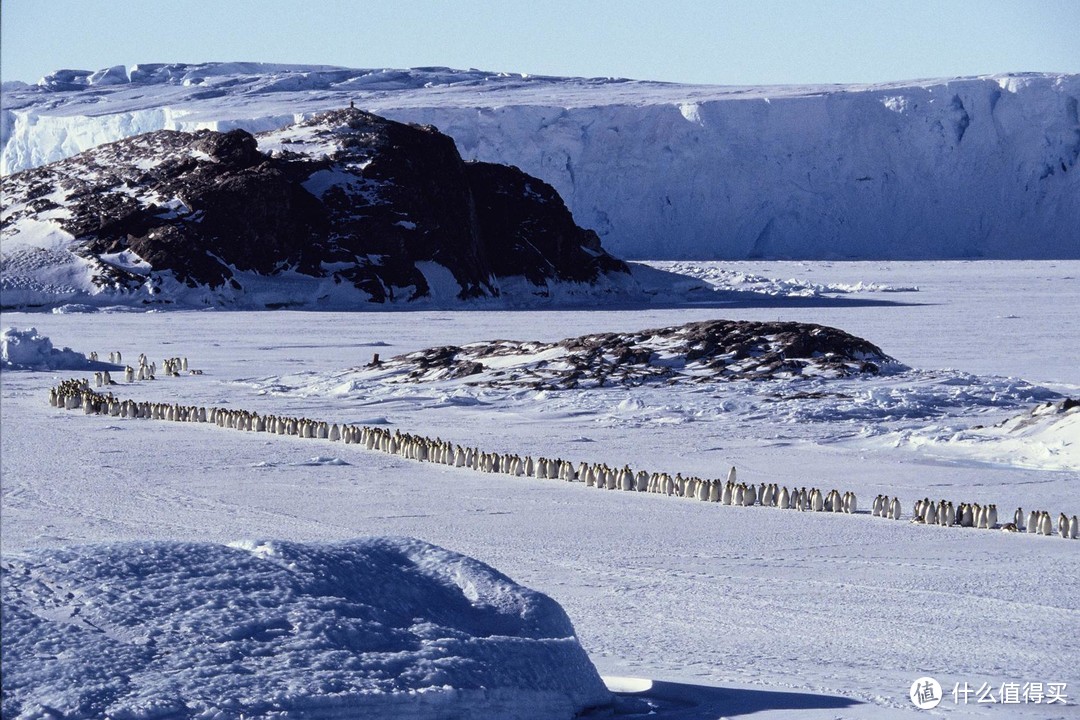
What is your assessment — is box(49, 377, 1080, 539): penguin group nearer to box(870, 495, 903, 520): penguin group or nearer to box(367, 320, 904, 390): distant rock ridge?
box(870, 495, 903, 520): penguin group

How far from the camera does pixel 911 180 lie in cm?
5769

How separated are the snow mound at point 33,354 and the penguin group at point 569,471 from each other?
4.69 metres

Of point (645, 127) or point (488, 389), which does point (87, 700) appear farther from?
point (645, 127)

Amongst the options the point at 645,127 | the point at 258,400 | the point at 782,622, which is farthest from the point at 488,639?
the point at 645,127

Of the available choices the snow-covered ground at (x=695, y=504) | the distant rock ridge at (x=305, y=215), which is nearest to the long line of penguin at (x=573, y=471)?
the snow-covered ground at (x=695, y=504)

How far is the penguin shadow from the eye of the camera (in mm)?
5047

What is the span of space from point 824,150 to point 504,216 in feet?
62.5

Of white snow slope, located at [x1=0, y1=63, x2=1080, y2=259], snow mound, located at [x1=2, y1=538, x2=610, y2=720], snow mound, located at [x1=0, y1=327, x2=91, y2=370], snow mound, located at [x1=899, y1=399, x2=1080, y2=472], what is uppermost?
white snow slope, located at [x1=0, y1=63, x2=1080, y2=259]

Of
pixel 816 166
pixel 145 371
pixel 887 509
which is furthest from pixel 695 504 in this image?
pixel 816 166

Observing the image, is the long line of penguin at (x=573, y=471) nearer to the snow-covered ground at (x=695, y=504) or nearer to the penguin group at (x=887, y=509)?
the penguin group at (x=887, y=509)

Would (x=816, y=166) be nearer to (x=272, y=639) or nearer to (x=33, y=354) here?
(x=33, y=354)

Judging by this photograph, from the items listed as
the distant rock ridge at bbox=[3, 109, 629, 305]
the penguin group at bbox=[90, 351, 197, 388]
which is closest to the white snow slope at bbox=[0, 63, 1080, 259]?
the distant rock ridge at bbox=[3, 109, 629, 305]

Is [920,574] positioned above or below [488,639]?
below

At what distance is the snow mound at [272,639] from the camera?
4.13m
